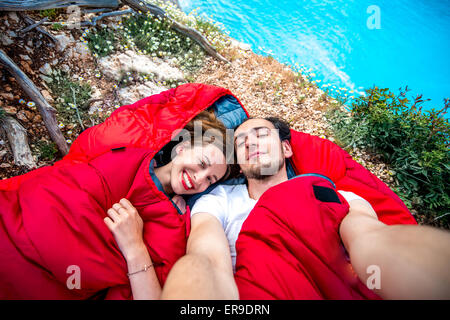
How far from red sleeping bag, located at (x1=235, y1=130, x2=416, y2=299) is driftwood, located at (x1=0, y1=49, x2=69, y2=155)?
9.72ft

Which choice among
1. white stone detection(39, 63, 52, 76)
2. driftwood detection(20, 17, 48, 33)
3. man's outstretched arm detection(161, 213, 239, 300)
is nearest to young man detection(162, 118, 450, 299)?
man's outstretched arm detection(161, 213, 239, 300)

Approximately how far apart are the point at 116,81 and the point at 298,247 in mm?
4126

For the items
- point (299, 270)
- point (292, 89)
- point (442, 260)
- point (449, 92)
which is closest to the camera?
point (442, 260)

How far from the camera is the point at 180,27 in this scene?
497cm

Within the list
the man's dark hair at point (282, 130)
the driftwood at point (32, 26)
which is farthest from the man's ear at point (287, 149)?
the driftwood at point (32, 26)

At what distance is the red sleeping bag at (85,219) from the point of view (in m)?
1.50

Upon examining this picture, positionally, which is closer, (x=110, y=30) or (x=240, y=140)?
(x=240, y=140)

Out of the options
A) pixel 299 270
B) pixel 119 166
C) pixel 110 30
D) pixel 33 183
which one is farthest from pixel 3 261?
pixel 110 30

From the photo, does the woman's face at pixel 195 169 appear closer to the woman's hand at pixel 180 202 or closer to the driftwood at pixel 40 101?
the woman's hand at pixel 180 202

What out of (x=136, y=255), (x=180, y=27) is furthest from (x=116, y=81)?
(x=136, y=255)

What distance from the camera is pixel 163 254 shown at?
6.03 ft
